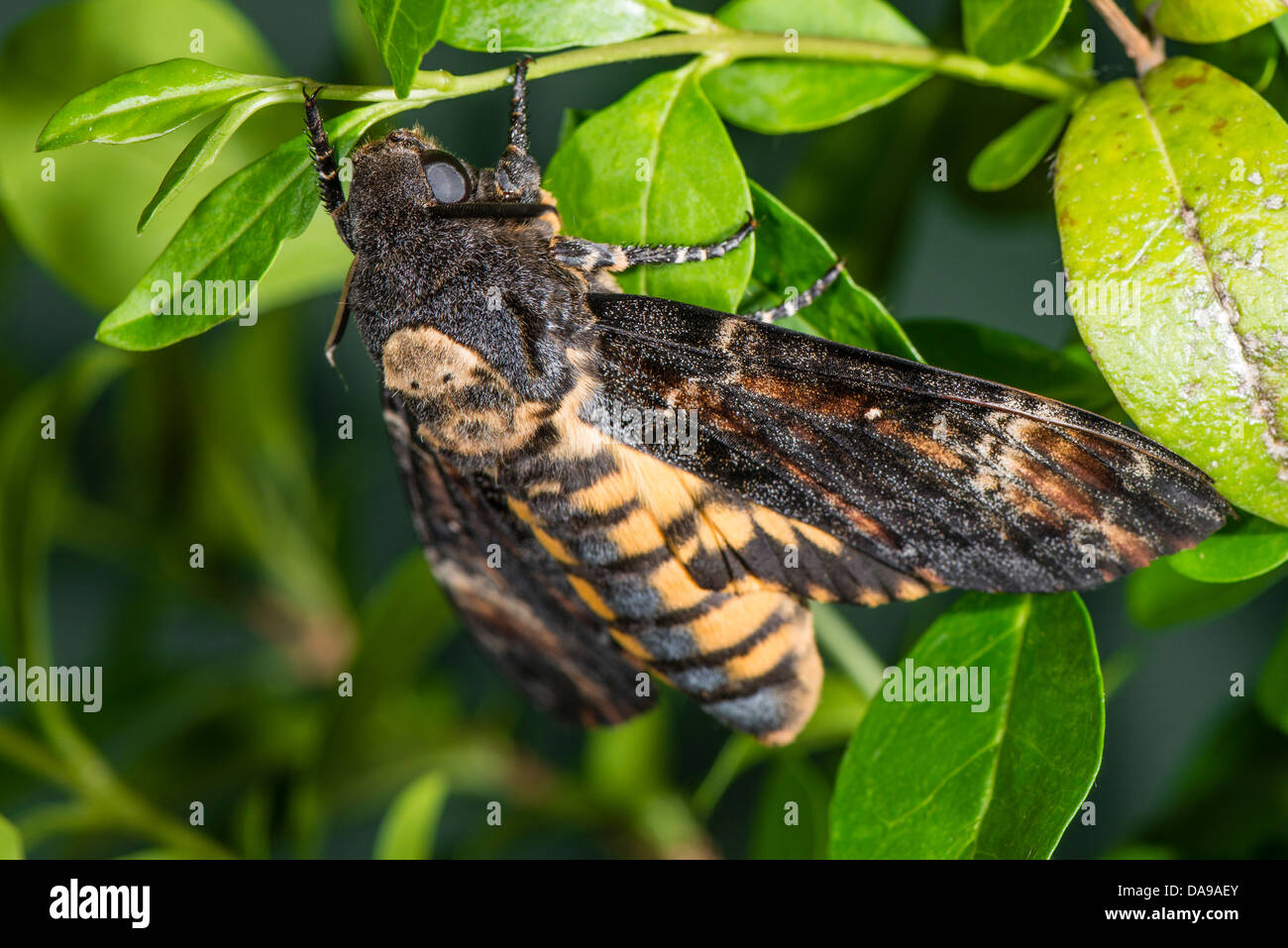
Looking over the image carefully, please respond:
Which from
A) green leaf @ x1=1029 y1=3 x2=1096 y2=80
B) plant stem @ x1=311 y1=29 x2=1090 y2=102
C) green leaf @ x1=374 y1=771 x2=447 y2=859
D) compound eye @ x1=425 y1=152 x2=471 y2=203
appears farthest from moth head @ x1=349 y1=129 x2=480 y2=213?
green leaf @ x1=374 y1=771 x2=447 y2=859

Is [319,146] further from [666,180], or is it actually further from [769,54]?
[769,54]

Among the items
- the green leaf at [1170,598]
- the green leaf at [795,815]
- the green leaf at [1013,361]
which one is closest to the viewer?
the green leaf at [1013,361]

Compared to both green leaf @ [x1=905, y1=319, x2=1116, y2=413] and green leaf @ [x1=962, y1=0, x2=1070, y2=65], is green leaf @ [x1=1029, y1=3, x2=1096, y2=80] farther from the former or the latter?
green leaf @ [x1=905, y1=319, x2=1116, y2=413]

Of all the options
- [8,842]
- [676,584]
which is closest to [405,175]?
[676,584]

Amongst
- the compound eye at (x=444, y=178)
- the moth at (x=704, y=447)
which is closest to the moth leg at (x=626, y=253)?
the moth at (x=704, y=447)

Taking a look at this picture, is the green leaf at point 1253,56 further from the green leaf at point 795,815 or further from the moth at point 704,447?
the green leaf at point 795,815

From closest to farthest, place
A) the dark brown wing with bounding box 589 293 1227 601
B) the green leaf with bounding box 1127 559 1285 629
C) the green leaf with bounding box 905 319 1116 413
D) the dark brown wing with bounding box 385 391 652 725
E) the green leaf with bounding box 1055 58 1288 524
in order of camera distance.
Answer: the green leaf with bounding box 1055 58 1288 524, the dark brown wing with bounding box 589 293 1227 601, the green leaf with bounding box 905 319 1116 413, the green leaf with bounding box 1127 559 1285 629, the dark brown wing with bounding box 385 391 652 725
